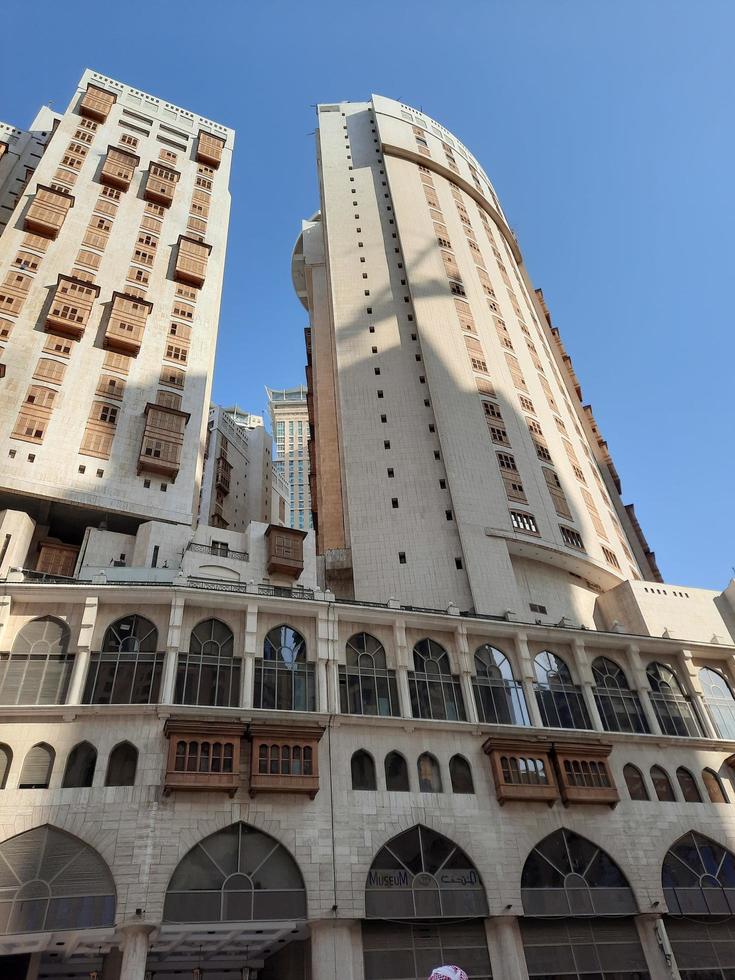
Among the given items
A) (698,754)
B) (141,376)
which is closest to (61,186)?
(141,376)

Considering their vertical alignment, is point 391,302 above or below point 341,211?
below

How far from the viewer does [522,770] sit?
29547 mm

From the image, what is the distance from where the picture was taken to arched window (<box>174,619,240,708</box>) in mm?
27812

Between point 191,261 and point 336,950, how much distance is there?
158 feet

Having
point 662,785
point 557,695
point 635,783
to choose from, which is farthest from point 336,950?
point 662,785

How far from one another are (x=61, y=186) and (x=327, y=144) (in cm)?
3027

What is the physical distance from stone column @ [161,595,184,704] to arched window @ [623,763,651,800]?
804 inches

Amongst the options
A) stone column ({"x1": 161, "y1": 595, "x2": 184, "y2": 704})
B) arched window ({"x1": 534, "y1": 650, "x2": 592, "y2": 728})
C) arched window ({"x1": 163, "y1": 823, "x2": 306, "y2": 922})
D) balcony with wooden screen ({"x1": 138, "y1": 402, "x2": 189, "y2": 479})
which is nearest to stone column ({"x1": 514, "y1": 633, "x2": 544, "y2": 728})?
arched window ({"x1": 534, "y1": 650, "x2": 592, "y2": 728})

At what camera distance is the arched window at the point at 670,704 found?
34438 millimetres

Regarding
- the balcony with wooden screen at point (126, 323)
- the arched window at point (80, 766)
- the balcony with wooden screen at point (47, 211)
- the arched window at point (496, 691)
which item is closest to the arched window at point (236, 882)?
the arched window at point (80, 766)

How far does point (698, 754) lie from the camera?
33500 mm

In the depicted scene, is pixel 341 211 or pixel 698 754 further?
pixel 341 211

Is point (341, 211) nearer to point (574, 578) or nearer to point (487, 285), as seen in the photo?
point (487, 285)

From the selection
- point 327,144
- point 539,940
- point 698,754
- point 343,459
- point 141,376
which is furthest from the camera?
point 327,144
